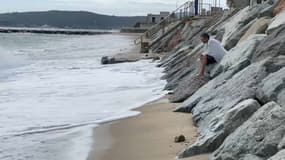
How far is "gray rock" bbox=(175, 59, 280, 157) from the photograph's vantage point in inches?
254

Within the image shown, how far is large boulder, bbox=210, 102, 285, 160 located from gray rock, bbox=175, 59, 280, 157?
0.48m

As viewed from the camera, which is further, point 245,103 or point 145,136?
point 145,136

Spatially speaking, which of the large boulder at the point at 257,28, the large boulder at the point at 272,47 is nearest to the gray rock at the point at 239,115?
the large boulder at the point at 272,47

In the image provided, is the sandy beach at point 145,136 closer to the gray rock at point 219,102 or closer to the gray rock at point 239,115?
the gray rock at point 219,102

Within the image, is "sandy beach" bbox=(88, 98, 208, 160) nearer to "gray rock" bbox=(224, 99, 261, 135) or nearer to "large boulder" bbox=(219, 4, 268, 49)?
"gray rock" bbox=(224, 99, 261, 135)

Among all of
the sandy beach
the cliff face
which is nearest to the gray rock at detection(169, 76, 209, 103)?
the cliff face

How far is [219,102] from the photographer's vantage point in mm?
8023

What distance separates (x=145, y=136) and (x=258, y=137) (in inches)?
116

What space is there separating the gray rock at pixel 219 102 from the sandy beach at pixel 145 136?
0.16 meters

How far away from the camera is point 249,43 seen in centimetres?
1026

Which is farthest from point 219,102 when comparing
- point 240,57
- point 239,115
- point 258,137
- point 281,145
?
point 281,145

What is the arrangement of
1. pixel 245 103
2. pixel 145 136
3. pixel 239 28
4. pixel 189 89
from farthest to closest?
pixel 239 28
pixel 189 89
pixel 145 136
pixel 245 103

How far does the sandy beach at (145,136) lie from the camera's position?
7102mm

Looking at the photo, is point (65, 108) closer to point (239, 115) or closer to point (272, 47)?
point (272, 47)
